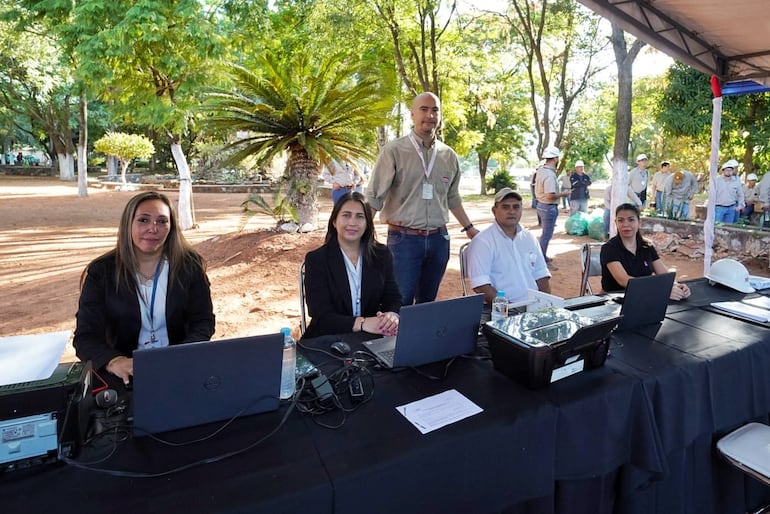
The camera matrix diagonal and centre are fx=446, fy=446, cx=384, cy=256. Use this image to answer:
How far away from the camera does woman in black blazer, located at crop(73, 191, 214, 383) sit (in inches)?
85.7

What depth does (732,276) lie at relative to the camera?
327 centimetres

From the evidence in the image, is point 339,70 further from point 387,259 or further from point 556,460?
point 556,460

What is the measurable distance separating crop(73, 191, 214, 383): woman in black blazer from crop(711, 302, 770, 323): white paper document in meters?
3.07

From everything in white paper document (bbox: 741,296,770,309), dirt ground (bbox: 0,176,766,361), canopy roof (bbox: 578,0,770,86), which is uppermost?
canopy roof (bbox: 578,0,770,86)

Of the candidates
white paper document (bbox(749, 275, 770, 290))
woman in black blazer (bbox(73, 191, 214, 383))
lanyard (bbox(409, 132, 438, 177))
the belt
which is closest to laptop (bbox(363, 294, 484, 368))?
woman in black blazer (bbox(73, 191, 214, 383))

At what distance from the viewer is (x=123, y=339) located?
225 centimetres

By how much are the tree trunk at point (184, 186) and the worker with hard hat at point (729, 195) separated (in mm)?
11282

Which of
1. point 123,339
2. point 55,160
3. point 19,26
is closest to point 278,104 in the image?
point 19,26

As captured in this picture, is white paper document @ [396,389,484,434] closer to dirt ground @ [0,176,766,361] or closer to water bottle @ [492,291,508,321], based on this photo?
water bottle @ [492,291,508,321]

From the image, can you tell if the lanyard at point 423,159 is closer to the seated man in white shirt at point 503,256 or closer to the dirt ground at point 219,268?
the seated man in white shirt at point 503,256

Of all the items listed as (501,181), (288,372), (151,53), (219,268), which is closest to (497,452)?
(288,372)

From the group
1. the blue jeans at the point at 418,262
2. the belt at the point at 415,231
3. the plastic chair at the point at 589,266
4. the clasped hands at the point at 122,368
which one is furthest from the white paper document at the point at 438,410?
the plastic chair at the point at 589,266

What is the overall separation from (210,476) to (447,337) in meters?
1.03

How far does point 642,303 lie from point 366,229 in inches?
63.2
